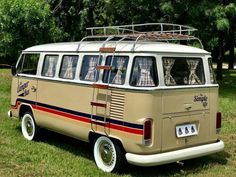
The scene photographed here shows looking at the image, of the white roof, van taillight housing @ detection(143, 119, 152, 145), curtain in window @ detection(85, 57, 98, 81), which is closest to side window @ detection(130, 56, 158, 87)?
the white roof

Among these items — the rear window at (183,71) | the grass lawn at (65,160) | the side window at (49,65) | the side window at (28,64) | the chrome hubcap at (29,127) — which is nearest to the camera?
the rear window at (183,71)

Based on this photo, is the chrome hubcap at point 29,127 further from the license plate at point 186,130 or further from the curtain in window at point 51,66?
the license plate at point 186,130

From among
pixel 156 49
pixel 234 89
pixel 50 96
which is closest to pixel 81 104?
pixel 50 96

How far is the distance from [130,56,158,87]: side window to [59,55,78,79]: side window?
61.9 inches

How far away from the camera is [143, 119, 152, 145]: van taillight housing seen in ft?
20.3

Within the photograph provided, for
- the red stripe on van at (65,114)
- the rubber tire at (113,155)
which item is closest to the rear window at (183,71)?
the rubber tire at (113,155)

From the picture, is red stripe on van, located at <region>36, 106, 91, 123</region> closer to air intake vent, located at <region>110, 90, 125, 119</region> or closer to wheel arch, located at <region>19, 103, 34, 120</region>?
wheel arch, located at <region>19, 103, 34, 120</region>

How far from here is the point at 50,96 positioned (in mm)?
8055

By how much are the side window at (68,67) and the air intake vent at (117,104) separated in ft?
4.03

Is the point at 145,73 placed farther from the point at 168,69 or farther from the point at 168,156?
the point at 168,156

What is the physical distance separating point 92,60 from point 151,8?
11119 mm

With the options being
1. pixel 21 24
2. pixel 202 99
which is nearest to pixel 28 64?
pixel 202 99

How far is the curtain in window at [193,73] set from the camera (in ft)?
22.7

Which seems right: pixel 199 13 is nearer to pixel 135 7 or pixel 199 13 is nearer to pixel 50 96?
pixel 135 7
